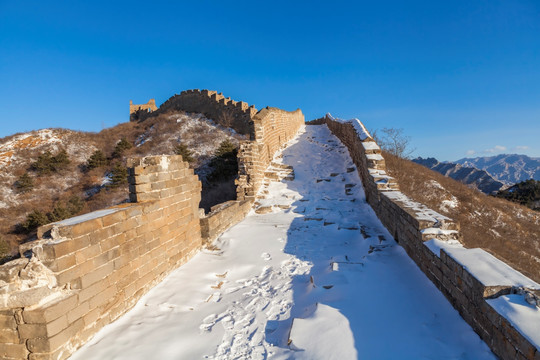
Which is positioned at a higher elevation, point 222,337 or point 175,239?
point 175,239

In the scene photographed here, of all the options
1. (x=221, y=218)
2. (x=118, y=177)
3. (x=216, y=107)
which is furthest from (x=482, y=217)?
(x=216, y=107)

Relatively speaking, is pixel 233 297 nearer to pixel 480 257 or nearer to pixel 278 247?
pixel 278 247

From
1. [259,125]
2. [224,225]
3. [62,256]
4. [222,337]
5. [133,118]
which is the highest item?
[133,118]

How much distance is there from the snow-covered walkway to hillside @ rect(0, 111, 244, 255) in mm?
9303

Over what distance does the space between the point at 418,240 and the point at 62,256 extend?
4.50 m

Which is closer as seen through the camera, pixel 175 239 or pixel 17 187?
pixel 175 239

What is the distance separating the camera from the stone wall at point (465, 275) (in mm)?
2178

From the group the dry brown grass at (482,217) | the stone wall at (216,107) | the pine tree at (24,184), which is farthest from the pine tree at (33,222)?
the dry brown grass at (482,217)

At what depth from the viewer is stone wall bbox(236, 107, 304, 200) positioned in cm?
920

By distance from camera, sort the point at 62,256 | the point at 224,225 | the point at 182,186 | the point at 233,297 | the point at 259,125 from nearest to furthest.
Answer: the point at 62,256
the point at 233,297
the point at 182,186
the point at 224,225
the point at 259,125

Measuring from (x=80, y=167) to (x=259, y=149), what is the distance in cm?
1897

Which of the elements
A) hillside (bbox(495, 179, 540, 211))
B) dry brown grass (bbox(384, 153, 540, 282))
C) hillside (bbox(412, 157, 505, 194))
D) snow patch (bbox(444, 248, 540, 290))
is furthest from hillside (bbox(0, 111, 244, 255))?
hillside (bbox(412, 157, 505, 194))

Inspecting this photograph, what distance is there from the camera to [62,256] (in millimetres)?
2674

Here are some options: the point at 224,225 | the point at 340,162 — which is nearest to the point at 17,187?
the point at 224,225
